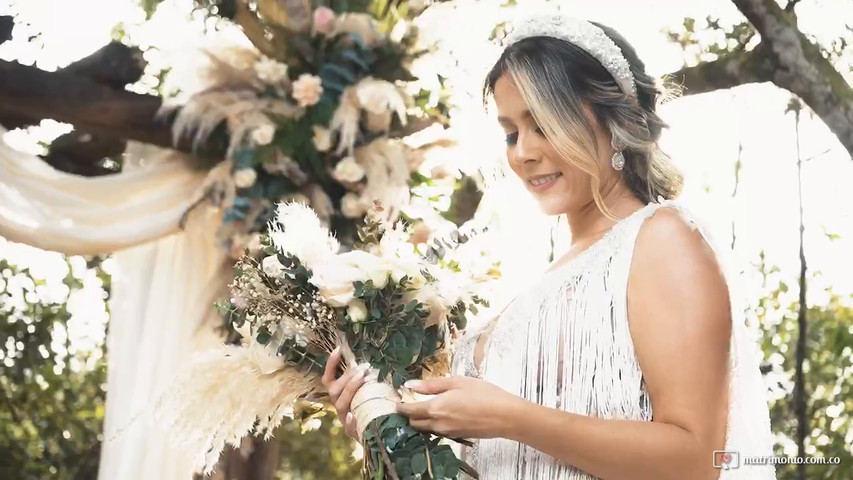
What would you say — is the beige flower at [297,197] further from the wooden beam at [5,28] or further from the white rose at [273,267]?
the white rose at [273,267]

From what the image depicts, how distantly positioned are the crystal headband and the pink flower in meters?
1.48

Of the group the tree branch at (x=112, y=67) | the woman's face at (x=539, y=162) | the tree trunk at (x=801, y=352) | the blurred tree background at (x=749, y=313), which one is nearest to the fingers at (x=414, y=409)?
the woman's face at (x=539, y=162)

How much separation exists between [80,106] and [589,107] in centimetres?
221

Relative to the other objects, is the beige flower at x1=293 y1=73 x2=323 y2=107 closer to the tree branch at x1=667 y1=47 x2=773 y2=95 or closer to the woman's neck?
the woman's neck

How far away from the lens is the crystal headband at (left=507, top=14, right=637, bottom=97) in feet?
4.66

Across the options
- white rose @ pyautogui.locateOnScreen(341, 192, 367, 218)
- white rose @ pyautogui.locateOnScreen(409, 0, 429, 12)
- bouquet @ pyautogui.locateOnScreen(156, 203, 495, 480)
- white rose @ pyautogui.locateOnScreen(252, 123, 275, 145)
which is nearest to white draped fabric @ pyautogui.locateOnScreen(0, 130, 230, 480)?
white rose @ pyautogui.locateOnScreen(252, 123, 275, 145)

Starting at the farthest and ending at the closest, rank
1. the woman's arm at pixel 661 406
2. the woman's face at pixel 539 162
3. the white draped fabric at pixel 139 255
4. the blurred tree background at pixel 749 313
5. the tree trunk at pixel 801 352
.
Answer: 1. the tree trunk at pixel 801 352
2. the blurred tree background at pixel 749 313
3. the white draped fabric at pixel 139 255
4. the woman's face at pixel 539 162
5. the woman's arm at pixel 661 406

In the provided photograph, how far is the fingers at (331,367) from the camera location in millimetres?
1356

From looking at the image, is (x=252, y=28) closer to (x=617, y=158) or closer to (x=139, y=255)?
(x=139, y=255)

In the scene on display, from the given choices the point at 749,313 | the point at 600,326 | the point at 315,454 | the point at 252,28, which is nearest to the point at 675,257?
the point at 600,326

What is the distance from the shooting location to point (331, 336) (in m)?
1.39

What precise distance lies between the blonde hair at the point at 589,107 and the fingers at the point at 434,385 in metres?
0.36

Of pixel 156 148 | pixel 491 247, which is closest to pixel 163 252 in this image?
pixel 156 148

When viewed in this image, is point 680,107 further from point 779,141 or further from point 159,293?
point 159,293
